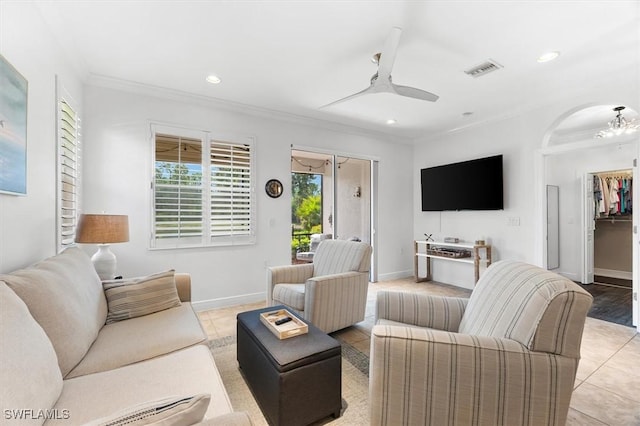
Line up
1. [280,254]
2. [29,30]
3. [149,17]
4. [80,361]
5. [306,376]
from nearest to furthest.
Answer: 1. [80,361]
2. [306,376]
3. [29,30]
4. [149,17]
5. [280,254]

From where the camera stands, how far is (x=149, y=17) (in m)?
2.06

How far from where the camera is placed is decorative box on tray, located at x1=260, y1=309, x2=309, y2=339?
176 cm

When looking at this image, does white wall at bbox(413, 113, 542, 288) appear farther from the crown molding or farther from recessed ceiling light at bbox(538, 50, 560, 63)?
recessed ceiling light at bbox(538, 50, 560, 63)

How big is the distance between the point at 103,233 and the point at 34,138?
33.1 inches

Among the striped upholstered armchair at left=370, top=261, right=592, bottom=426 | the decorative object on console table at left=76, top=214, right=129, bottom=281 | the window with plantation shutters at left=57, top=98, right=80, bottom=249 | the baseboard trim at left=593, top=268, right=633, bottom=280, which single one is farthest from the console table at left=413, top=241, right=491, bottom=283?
the window with plantation shutters at left=57, top=98, right=80, bottom=249

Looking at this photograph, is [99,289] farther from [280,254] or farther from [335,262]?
[280,254]

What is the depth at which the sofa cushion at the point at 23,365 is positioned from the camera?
0.83 metres

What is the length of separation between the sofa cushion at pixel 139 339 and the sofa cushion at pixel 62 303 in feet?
0.19

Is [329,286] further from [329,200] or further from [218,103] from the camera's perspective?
[329,200]

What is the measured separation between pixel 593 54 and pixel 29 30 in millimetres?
4304

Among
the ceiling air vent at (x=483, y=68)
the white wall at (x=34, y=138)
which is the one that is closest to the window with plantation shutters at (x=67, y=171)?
the white wall at (x=34, y=138)

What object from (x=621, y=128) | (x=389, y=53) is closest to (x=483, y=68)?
(x=389, y=53)

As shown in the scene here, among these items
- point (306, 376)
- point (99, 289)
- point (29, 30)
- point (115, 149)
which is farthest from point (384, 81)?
point (115, 149)

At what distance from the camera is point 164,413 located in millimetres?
697
